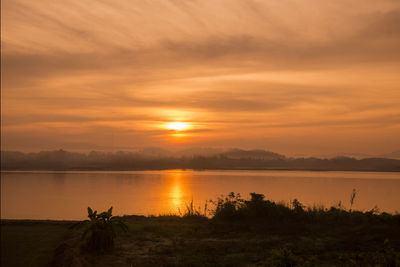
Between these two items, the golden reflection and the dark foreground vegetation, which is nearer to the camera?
the dark foreground vegetation

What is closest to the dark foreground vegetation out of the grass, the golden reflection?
the grass

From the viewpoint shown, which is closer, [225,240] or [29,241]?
[29,241]

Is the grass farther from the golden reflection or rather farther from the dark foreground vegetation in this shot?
the golden reflection

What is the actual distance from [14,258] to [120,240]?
335cm

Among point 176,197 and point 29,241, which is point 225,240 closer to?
point 29,241

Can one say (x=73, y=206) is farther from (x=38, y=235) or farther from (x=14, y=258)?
(x=14, y=258)

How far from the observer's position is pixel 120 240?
11875mm

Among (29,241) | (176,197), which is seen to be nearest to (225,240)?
(29,241)

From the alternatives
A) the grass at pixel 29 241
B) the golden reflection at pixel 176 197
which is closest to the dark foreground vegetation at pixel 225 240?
the grass at pixel 29 241

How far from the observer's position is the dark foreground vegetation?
29.9 feet

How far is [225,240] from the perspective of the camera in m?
11.9

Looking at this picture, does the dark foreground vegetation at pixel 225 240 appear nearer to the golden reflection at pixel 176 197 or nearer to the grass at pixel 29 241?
the grass at pixel 29 241

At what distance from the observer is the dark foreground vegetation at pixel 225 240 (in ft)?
29.9

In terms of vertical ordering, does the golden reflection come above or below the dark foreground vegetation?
below
